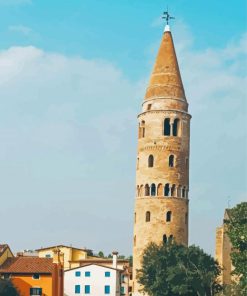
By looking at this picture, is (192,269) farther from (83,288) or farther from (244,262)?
(83,288)

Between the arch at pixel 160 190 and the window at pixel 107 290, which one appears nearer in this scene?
the arch at pixel 160 190

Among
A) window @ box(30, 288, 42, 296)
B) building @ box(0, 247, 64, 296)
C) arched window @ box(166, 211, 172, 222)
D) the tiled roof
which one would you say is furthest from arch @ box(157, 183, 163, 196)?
window @ box(30, 288, 42, 296)

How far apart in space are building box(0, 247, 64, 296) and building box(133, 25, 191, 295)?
21.6ft

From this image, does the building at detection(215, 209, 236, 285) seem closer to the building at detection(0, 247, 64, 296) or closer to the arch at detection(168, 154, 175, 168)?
the arch at detection(168, 154, 175, 168)

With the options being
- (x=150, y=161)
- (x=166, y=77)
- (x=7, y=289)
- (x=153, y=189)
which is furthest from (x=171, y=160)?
(x=7, y=289)

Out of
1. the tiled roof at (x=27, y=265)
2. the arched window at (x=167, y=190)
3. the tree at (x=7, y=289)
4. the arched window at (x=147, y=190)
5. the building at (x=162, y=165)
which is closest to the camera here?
the tree at (x=7, y=289)

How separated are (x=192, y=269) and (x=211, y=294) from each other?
256cm

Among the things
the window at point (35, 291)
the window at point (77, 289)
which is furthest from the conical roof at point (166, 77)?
the window at point (35, 291)

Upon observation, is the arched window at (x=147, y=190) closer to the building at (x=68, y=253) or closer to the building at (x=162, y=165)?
the building at (x=162, y=165)

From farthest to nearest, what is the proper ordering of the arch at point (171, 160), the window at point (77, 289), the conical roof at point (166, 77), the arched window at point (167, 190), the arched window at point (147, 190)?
the window at point (77, 289), the conical roof at point (166, 77), the arch at point (171, 160), the arched window at point (147, 190), the arched window at point (167, 190)

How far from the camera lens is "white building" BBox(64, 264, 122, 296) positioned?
58625 mm

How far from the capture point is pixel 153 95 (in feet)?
181

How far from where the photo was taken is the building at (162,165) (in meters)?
53.0

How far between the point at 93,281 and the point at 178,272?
1649 cm
